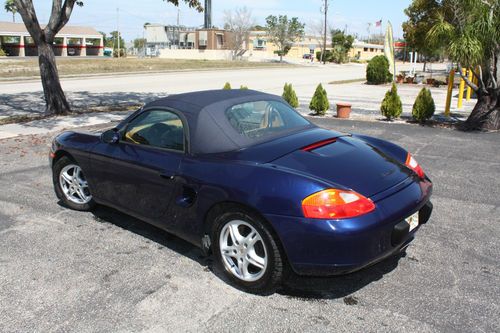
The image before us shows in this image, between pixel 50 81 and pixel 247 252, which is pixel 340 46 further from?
pixel 247 252

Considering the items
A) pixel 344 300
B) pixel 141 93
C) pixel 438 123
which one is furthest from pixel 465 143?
pixel 141 93

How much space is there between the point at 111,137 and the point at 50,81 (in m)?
9.52

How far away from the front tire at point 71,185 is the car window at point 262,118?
201cm

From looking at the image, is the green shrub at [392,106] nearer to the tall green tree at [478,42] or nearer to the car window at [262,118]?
the tall green tree at [478,42]

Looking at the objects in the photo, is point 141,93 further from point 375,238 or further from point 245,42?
point 245,42

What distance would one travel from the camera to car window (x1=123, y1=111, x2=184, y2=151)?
4043 millimetres

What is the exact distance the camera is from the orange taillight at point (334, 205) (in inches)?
122

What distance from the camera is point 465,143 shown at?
364 inches

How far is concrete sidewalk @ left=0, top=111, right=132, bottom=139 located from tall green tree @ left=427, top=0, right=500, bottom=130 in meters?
8.38

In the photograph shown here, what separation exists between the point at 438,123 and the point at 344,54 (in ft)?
220

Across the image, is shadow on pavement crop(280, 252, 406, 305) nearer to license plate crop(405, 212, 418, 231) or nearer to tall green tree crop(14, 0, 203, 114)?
license plate crop(405, 212, 418, 231)

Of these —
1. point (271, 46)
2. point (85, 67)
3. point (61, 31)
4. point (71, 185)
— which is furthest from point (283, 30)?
point (71, 185)

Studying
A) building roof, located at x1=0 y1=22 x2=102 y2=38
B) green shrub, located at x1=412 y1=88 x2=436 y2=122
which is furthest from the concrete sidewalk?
building roof, located at x1=0 y1=22 x2=102 y2=38

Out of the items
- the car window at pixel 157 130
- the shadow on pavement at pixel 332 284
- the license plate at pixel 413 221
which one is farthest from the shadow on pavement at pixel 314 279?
the car window at pixel 157 130
